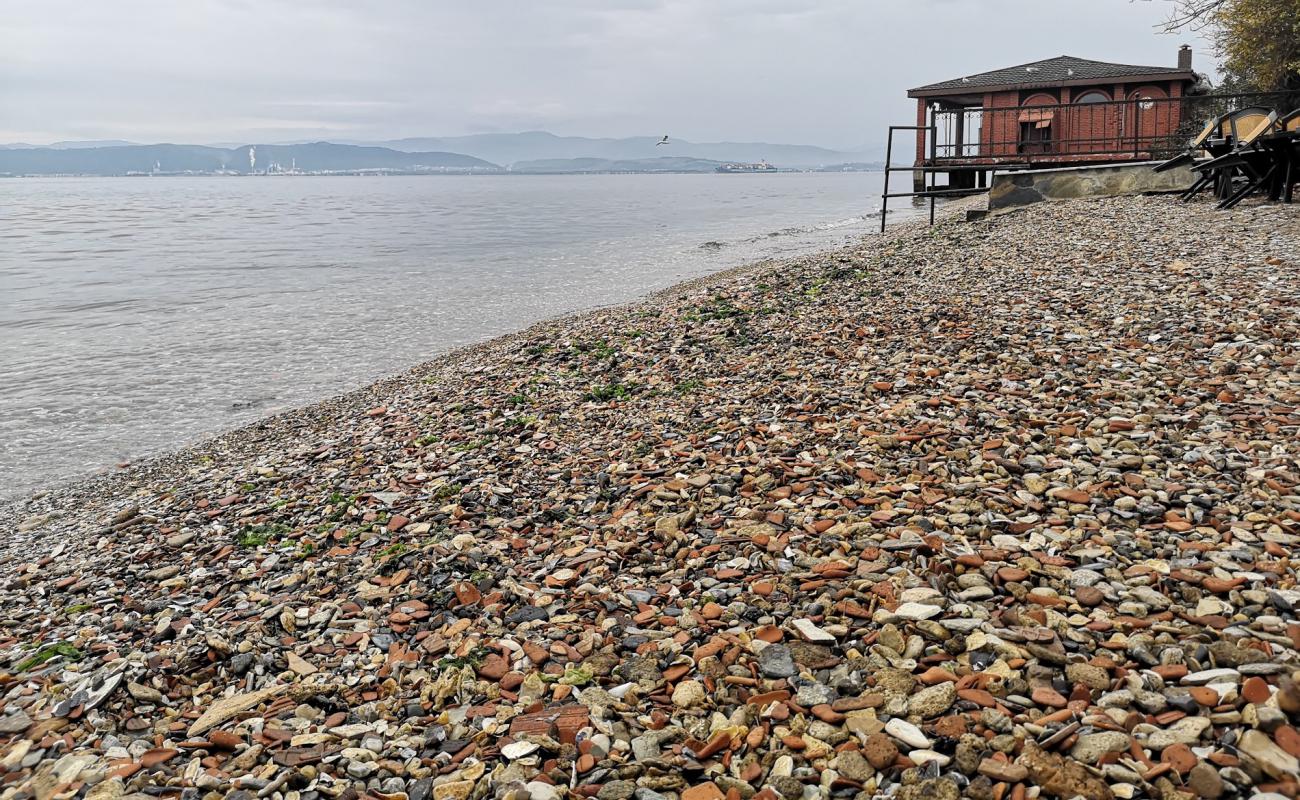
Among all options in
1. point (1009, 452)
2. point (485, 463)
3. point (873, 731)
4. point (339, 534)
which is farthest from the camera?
point (485, 463)

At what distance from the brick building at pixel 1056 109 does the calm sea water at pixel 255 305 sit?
661 cm

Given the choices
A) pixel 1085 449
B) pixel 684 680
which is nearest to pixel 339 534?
pixel 684 680

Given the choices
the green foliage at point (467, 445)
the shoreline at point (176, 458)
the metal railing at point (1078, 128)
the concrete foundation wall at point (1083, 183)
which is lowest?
the shoreline at point (176, 458)

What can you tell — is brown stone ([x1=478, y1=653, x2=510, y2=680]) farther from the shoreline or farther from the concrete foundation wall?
the concrete foundation wall

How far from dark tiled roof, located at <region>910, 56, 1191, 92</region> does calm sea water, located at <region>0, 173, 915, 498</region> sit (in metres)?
9.15

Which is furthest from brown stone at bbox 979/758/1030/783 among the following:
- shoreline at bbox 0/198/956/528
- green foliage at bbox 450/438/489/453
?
shoreline at bbox 0/198/956/528

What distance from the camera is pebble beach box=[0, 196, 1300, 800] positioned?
3.30m

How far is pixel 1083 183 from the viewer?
21.2 m

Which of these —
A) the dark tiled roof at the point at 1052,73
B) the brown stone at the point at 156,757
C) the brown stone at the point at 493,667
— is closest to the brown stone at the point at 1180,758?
the brown stone at the point at 493,667

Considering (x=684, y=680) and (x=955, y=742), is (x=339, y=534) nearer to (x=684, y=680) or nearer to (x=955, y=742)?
(x=684, y=680)

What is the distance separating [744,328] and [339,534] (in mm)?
6759

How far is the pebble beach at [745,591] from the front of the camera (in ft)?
10.8

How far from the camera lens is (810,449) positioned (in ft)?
21.1

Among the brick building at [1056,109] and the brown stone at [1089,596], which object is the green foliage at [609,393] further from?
the brick building at [1056,109]
